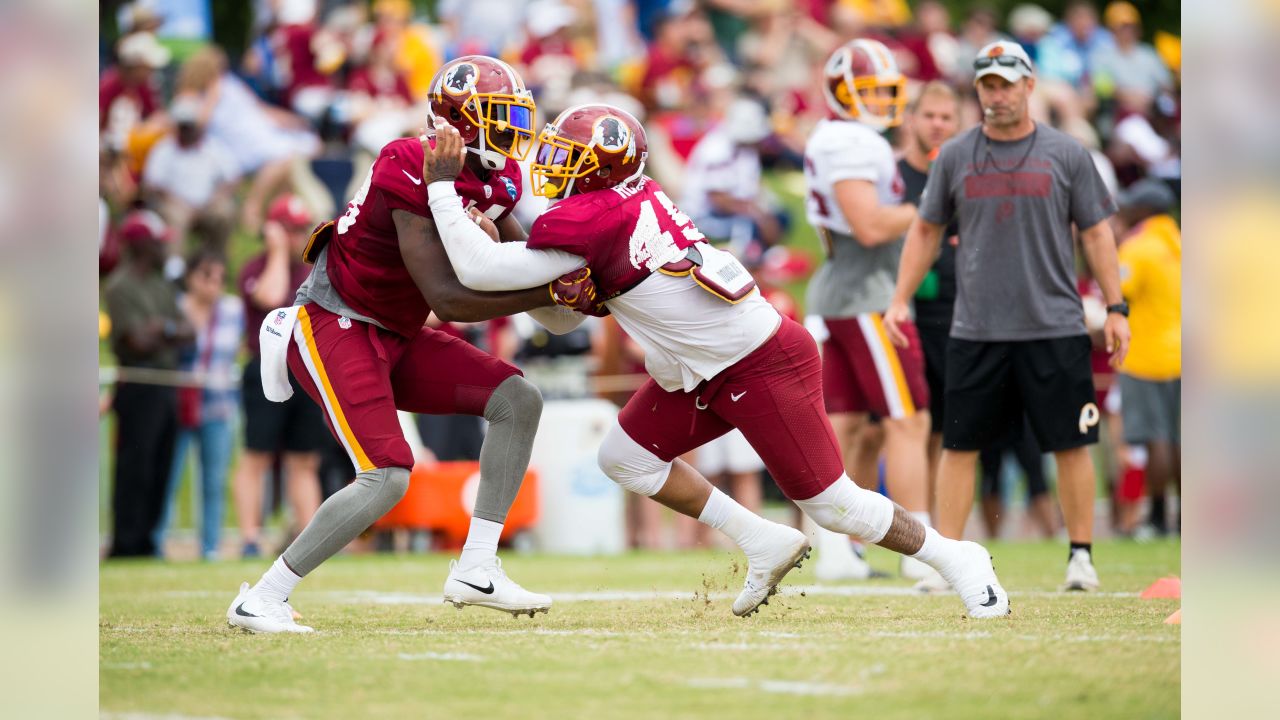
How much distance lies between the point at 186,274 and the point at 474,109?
23.9 feet

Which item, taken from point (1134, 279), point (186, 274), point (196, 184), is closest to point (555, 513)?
point (186, 274)

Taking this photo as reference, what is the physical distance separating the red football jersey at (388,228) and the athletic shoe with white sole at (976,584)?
210cm

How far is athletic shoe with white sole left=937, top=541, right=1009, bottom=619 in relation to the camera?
19.8 ft

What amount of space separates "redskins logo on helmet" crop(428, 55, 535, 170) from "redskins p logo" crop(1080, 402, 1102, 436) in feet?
9.58

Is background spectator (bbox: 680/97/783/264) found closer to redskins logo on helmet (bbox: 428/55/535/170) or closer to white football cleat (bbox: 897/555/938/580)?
white football cleat (bbox: 897/555/938/580)

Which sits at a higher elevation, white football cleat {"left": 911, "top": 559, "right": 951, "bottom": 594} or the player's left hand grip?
the player's left hand grip

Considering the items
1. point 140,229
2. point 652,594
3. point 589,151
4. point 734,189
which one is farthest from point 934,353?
point 734,189

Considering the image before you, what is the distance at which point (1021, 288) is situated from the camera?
7.42m

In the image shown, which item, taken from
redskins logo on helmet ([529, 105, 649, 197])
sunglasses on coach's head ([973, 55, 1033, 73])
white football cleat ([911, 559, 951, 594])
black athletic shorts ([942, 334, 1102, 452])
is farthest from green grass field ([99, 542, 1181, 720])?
sunglasses on coach's head ([973, 55, 1033, 73])

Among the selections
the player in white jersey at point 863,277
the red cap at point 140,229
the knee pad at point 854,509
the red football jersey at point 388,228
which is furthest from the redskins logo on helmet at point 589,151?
the red cap at point 140,229

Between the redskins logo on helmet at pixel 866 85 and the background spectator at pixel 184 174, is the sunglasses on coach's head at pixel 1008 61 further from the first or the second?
the background spectator at pixel 184 174

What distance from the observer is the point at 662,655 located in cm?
509

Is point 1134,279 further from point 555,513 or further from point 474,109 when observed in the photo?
point 474,109

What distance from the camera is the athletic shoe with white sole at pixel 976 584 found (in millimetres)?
6035
